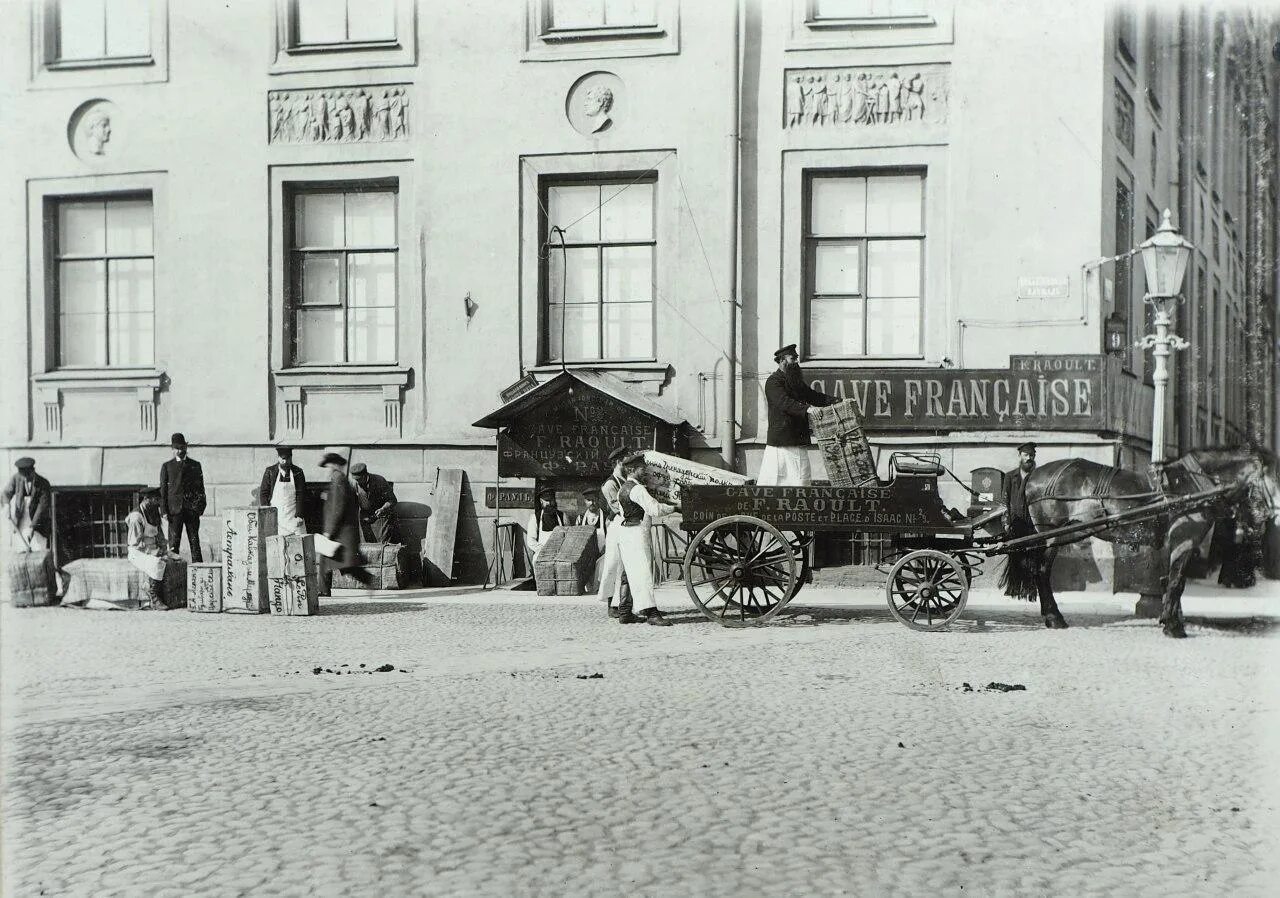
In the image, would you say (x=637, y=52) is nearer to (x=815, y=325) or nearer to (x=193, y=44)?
(x=815, y=325)

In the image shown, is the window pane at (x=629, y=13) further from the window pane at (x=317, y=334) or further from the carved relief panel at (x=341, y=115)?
the window pane at (x=317, y=334)

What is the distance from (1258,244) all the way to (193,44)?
9522mm

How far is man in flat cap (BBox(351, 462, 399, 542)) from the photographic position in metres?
14.6

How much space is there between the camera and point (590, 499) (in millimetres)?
14562

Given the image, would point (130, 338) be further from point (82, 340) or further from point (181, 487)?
point (181, 487)

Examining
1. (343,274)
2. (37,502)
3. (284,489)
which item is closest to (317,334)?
(343,274)

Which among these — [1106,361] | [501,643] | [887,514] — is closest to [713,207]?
[1106,361]

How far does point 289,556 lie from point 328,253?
5.16 meters

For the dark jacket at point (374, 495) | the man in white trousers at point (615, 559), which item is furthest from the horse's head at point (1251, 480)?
the dark jacket at point (374, 495)

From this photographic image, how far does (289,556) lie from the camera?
11234 millimetres

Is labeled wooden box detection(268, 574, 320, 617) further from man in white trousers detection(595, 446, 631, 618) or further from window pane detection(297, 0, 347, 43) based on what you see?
window pane detection(297, 0, 347, 43)

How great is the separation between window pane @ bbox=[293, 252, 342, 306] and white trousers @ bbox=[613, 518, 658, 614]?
617 cm

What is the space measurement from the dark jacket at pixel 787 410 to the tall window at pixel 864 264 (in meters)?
4.12

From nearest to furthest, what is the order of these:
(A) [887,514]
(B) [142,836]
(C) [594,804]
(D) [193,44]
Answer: (B) [142,836], (C) [594,804], (A) [887,514], (D) [193,44]
